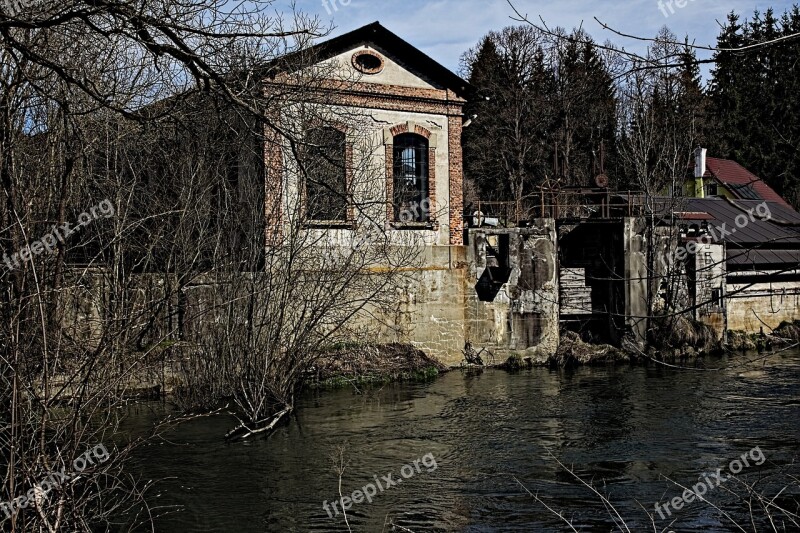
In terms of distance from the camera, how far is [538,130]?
130 ft

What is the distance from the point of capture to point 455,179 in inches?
837

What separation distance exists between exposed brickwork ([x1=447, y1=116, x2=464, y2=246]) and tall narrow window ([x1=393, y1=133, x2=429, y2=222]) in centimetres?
68

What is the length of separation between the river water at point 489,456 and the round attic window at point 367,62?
26.0ft

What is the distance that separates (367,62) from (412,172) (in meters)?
3.00

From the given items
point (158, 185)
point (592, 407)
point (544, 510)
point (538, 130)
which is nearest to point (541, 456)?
point (544, 510)

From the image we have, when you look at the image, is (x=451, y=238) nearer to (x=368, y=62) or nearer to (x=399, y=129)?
(x=399, y=129)

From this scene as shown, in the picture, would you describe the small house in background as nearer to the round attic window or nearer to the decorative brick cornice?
the decorative brick cornice

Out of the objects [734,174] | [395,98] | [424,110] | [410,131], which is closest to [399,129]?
[410,131]

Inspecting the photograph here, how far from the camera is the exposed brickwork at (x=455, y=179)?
21.2 m

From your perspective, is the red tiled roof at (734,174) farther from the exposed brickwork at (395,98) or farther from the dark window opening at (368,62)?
the dark window opening at (368,62)

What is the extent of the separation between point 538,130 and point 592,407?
2541cm

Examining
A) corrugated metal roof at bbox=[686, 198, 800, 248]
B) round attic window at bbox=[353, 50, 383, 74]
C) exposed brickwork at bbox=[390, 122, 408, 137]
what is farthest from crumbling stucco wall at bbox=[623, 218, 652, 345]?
round attic window at bbox=[353, 50, 383, 74]

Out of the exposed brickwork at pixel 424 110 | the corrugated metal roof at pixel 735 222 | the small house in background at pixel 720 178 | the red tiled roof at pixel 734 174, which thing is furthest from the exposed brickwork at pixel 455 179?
the red tiled roof at pixel 734 174

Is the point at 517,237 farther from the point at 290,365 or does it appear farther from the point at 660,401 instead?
the point at 290,365
